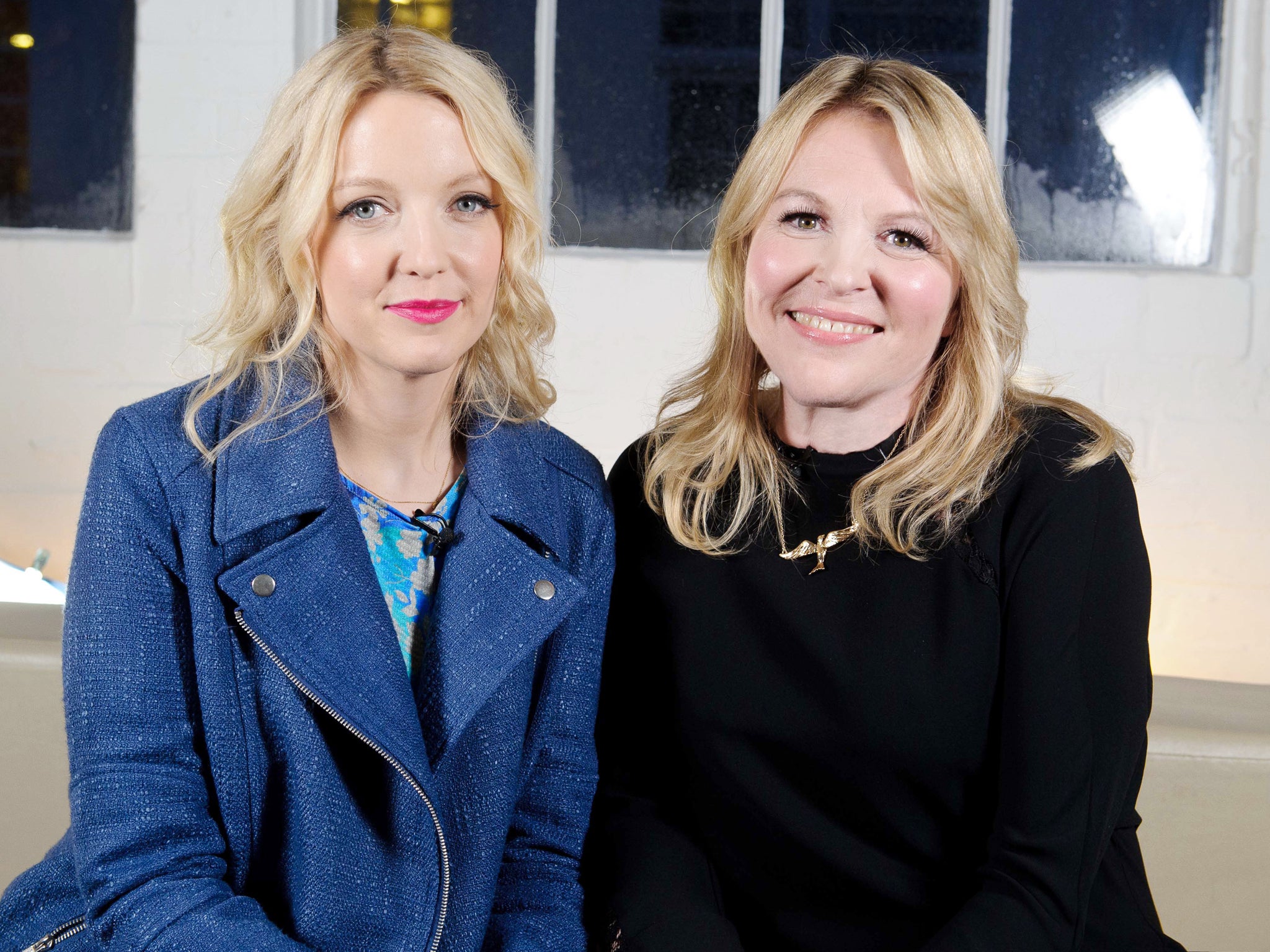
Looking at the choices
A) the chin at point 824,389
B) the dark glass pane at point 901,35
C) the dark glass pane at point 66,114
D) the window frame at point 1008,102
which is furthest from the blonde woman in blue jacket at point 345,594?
the dark glass pane at point 66,114

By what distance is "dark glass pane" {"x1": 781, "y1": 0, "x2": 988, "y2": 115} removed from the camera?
8.64 feet

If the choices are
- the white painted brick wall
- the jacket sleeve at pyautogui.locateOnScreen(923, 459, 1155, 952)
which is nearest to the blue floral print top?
the jacket sleeve at pyautogui.locateOnScreen(923, 459, 1155, 952)

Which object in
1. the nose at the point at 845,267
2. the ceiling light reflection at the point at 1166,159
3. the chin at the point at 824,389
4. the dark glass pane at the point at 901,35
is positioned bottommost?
the chin at the point at 824,389

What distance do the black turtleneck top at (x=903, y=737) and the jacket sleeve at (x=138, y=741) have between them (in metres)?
0.42

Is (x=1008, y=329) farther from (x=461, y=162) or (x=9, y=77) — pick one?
(x=9, y=77)

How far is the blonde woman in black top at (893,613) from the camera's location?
1.15 metres

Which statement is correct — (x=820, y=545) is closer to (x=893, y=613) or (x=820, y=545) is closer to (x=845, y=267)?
(x=893, y=613)

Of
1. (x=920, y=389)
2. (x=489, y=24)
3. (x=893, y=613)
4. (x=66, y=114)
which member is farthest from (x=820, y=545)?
(x=66, y=114)

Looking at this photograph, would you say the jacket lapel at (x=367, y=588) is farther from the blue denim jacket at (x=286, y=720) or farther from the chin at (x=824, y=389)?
the chin at (x=824, y=389)

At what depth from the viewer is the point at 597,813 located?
4.54 ft

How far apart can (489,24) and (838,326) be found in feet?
5.90

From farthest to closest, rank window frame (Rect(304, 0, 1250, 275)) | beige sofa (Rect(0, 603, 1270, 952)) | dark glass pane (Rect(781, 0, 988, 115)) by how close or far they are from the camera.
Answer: dark glass pane (Rect(781, 0, 988, 115)), window frame (Rect(304, 0, 1250, 275)), beige sofa (Rect(0, 603, 1270, 952))

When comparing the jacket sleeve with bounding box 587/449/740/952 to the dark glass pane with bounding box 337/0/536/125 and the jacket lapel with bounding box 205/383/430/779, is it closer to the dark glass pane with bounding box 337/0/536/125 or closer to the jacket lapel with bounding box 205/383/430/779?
the jacket lapel with bounding box 205/383/430/779

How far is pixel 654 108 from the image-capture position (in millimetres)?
2715
